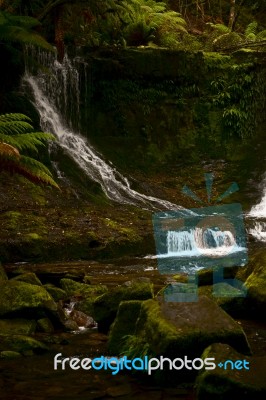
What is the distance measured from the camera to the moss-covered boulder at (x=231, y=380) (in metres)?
3.09

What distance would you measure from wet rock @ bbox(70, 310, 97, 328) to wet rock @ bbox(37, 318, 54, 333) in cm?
35

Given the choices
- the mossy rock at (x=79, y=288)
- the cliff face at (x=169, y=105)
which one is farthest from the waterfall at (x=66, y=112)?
the mossy rock at (x=79, y=288)

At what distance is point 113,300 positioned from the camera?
17.1 ft

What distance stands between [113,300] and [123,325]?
2.52 ft

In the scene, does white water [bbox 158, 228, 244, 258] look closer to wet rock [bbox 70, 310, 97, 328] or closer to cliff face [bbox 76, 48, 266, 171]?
cliff face [bbox 76, 48, 266, 171]

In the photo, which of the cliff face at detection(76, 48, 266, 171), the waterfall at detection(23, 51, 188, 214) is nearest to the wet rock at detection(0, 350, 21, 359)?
the waterfall at detection(23, 51, 188, 214)

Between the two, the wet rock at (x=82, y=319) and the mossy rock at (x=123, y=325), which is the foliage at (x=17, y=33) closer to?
the wet rock at (x=82, y=319)

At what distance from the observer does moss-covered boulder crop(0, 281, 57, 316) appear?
16.5ft

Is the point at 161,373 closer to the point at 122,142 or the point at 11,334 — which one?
the point at 11,334

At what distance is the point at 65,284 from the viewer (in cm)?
673

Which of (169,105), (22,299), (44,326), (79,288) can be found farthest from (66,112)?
(44,326)

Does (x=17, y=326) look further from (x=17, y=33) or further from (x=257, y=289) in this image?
(x=17, y=33)

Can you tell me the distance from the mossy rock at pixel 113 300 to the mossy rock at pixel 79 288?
1054 mm

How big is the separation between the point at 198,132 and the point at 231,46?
3.61 metres
